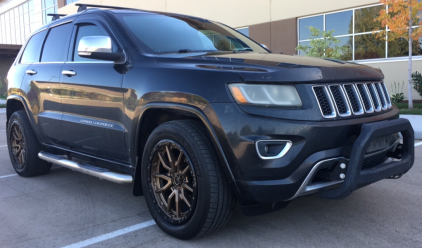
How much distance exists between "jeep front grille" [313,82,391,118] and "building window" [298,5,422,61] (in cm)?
1194

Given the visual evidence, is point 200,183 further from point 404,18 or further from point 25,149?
point 404,18

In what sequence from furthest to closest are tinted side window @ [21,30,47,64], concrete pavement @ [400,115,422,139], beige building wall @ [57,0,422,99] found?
beige building wall @ [57,0,422,99]
concrete pavement @ [400,115,422,139]
tinted side window @ [21,30,47,64]

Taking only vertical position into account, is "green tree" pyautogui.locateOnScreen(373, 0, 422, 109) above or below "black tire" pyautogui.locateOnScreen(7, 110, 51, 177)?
above

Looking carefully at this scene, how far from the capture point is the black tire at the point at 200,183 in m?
2.74

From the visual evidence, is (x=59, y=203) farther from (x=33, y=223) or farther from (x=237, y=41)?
(x=237, y=41)

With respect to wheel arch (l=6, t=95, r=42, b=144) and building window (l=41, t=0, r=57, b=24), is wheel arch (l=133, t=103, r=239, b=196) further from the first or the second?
building window (l=41, t=0, r=57, b=24)

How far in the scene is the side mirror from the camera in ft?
11.0

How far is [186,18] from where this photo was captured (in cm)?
433

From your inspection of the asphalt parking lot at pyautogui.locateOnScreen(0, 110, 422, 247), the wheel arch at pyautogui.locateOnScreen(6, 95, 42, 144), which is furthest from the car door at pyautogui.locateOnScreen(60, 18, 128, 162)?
the wheel arch at pyautogui.locateOnScreen(6, 95, 42, 144)

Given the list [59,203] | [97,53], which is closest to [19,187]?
[59,203]

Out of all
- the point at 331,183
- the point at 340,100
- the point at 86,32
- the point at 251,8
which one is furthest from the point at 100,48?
the point at 251,8

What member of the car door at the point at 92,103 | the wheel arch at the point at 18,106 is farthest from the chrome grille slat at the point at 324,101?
the wheel arch at the point at 18,106

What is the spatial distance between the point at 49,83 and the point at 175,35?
5.18 ft

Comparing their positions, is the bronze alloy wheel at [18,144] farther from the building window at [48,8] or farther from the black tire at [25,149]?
the building window at [48,8]
